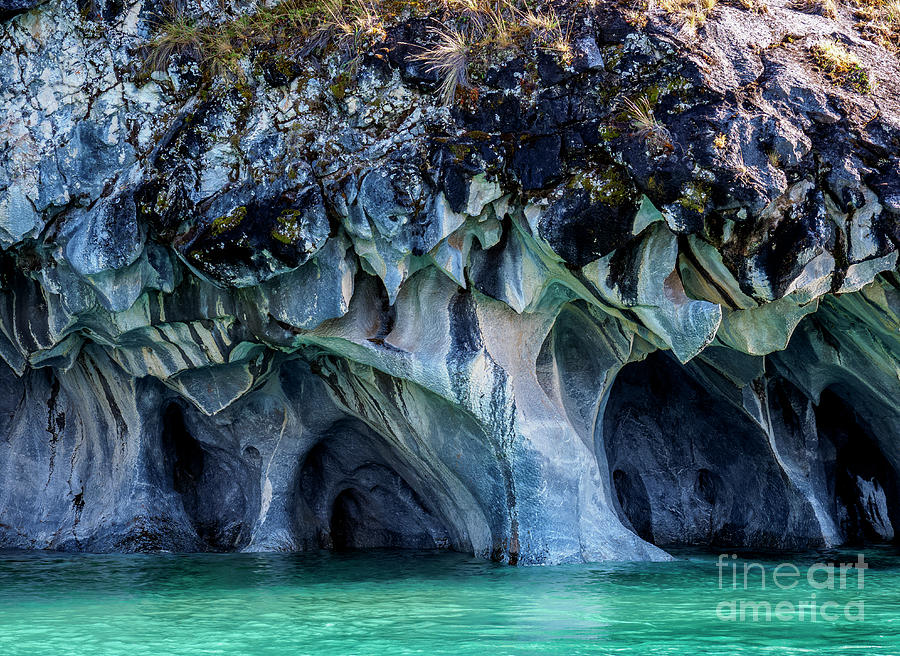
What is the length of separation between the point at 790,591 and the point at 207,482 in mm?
8231

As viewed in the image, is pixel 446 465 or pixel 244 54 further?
pixel 446 465

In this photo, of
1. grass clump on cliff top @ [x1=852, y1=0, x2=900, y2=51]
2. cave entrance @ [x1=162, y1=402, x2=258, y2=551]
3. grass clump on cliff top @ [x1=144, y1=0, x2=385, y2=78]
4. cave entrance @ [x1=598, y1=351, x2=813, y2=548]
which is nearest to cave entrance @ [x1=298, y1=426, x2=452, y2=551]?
cave entrance @ [x1=162, y1=402, x2=258, y2=551]

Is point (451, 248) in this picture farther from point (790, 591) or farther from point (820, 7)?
point (820, 7)

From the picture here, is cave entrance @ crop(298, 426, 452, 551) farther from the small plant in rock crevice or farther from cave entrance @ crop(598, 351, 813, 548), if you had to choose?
the small plant in rock crevice

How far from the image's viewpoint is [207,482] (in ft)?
46.2

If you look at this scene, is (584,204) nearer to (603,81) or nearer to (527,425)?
(603,81)

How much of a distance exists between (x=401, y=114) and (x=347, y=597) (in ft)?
16.0

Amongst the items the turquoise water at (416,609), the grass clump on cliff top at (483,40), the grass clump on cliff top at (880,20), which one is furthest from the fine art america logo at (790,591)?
the grass clump on cliff top at (880,20)

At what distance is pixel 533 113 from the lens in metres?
10.1

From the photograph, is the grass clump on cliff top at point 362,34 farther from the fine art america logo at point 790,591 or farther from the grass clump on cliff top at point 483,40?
the fine art america logo at point 790,591

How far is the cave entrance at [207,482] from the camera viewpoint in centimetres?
1370

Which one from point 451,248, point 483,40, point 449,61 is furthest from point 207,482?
point 483,40

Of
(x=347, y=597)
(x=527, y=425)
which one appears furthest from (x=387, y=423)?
(x=347, y=597)

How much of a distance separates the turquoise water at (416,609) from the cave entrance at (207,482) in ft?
6.23
